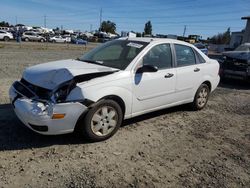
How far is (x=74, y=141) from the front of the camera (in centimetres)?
425

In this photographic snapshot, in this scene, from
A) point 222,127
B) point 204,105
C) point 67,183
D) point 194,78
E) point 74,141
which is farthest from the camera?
point 204,105

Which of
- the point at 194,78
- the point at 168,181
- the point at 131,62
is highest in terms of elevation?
the point at 131,62

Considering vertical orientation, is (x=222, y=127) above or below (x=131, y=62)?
below

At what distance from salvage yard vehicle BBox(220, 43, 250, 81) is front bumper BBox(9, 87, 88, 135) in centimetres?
755

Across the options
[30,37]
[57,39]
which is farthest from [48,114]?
[57,39]

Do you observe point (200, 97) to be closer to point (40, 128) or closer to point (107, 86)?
point (107, 86)

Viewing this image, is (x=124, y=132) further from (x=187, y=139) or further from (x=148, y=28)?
Result: (x=148, y=28)

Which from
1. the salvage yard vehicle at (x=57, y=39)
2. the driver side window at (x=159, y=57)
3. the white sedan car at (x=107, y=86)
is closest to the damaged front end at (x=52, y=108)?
the white sedan car at (x=107, y=86)

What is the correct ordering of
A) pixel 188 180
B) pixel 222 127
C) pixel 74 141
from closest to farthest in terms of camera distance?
pixel 188 180 < pixel 74 141 < pixel 222 127

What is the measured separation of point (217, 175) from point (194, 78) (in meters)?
2.65

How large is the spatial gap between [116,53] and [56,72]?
1.37 m

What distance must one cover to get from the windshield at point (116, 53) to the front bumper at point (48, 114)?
47.1 inches

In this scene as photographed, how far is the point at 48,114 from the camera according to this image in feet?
12.3

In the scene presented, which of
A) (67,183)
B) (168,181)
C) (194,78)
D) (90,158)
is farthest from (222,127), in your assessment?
(67,183)
